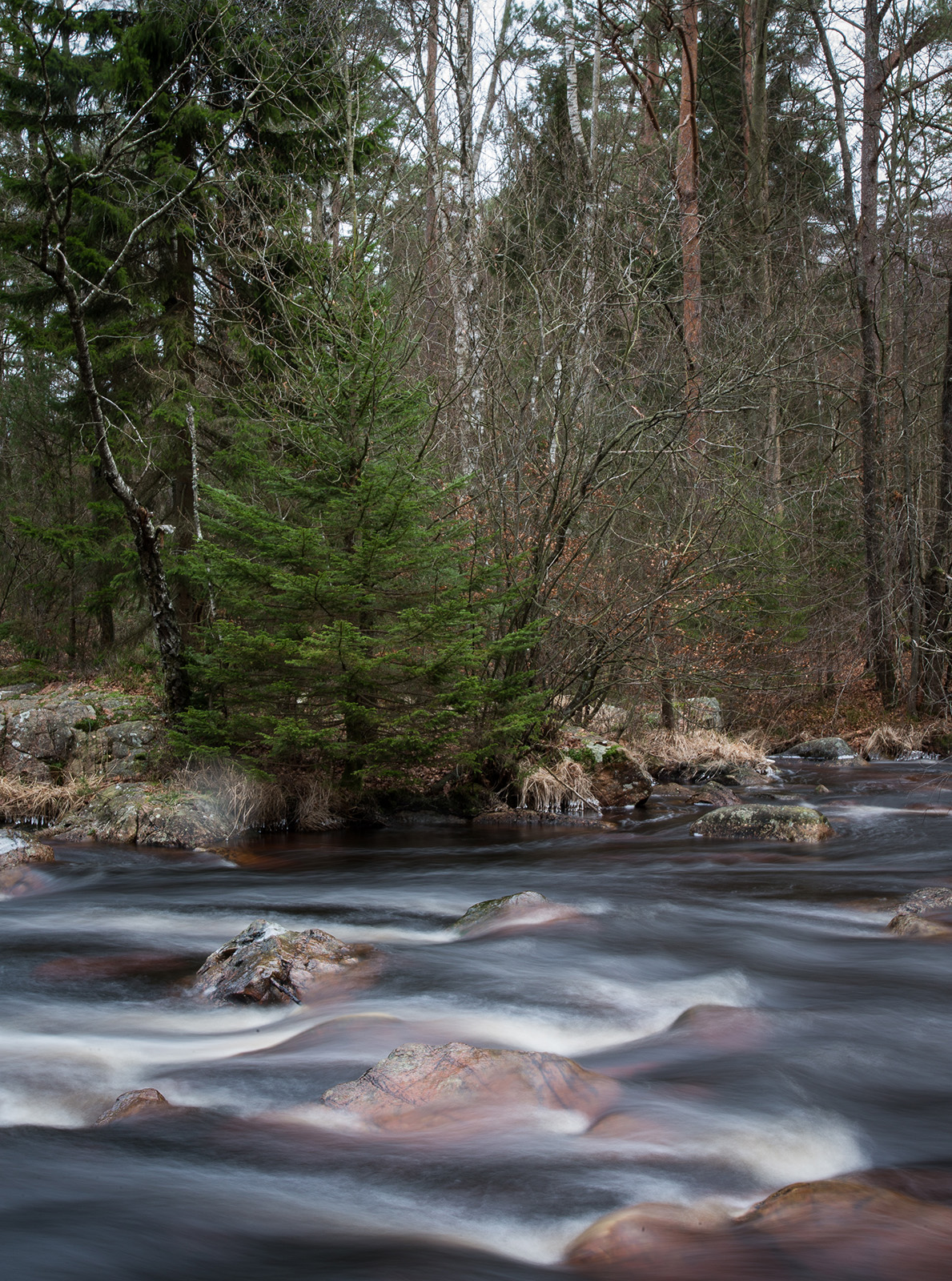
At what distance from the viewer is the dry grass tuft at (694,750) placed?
44.7ft

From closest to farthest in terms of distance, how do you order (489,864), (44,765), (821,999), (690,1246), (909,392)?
(690,1246), (821,999), (489,864), (44,765), (909,392)

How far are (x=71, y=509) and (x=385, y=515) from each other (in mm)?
9293

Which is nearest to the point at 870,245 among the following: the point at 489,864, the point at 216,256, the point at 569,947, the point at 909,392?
the point at 909,392

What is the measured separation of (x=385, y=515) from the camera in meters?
9.62

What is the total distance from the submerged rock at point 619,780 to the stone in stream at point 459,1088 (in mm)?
7455

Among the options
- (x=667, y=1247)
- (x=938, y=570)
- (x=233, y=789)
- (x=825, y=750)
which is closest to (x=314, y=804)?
(x=233, y=789)

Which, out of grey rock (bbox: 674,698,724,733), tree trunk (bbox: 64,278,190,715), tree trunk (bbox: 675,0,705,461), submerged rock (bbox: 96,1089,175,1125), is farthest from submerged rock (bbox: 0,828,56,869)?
tree trunk (bbox: 675,0,705,461)

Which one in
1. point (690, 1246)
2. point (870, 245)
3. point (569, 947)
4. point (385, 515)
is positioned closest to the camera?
point (690, 1246)

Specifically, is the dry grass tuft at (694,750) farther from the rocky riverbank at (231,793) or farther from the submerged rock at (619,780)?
the submerged rock at (619,780)

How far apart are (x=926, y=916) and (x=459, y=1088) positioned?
3934 mm

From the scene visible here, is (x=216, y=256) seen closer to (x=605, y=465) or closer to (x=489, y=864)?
(x=605, y=465)

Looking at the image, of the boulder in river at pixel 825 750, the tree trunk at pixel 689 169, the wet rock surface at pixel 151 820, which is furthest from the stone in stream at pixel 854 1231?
the tree trunk at pixel 689 169

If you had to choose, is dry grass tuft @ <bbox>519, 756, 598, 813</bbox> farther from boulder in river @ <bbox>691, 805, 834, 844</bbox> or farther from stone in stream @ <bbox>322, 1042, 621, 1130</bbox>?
stone in stream @ <bbox>322, 1042, 621, 1130</bbox>

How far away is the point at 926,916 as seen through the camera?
639cm
